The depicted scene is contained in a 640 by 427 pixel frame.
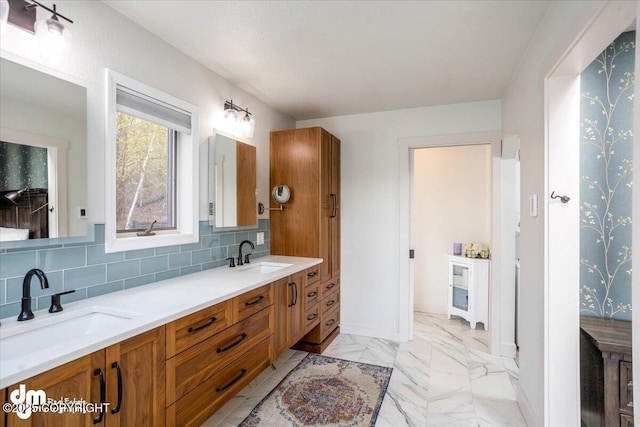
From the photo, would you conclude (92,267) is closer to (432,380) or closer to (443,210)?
(432,380)

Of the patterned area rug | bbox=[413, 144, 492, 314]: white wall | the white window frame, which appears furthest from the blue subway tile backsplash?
bbox=[413, 144, 492, 314]: white wall

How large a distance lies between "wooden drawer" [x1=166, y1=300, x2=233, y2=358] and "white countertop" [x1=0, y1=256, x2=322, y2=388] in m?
0.04

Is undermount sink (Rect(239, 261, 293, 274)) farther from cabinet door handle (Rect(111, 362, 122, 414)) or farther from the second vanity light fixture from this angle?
cabinet door handle (Rect(111, 362, 122, 414))

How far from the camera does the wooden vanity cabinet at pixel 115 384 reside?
0.98 metres

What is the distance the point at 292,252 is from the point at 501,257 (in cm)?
202

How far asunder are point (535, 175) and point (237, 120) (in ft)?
7.28

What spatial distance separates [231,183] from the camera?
2.62 meters

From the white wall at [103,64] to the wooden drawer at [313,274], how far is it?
1.02m

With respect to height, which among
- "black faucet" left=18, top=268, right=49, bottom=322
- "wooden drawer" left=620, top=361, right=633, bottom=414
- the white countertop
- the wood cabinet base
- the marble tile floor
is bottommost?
the marble tile floor

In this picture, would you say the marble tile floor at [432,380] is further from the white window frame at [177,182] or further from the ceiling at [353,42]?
the ceiling at [353,42]

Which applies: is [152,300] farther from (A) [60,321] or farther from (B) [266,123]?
(B) [266,123]

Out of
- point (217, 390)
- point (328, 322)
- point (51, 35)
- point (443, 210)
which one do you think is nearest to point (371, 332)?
point (328, 322)

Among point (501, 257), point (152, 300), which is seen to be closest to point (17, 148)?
point (152, 300)

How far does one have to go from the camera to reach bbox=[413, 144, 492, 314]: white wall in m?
3.98
